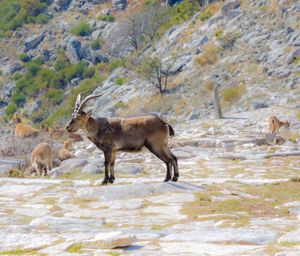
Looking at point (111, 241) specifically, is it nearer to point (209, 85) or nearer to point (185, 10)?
point (209, 85)

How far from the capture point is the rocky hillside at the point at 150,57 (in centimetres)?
3256

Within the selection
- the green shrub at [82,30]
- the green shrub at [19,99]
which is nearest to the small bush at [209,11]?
the green shrub at [82,30]

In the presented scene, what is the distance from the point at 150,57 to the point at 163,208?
32.4m

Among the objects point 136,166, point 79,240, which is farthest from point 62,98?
point 79,240

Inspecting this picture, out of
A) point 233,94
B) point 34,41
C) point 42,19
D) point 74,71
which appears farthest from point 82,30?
point 233,94

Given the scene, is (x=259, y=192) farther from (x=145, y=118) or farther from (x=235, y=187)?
(x=145, y=118)

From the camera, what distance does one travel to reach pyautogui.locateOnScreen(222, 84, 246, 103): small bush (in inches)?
1217

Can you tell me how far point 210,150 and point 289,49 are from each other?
53.8 ft

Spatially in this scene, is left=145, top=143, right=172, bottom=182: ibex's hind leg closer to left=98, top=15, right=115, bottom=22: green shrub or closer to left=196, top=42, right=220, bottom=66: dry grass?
left=196, top=42, right=220, bottom=66: dry grass

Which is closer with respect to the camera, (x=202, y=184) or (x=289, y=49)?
(x=202, y=184)

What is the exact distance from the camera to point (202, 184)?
11086 mm

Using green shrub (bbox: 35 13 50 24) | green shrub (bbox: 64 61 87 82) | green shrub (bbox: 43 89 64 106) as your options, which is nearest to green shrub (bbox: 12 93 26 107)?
green shrub (bbox: 43 89 64 106)

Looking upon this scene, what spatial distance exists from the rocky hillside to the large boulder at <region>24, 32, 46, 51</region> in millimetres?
90

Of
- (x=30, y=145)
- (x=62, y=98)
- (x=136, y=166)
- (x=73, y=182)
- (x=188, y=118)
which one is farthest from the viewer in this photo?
(x=62, y=98)
